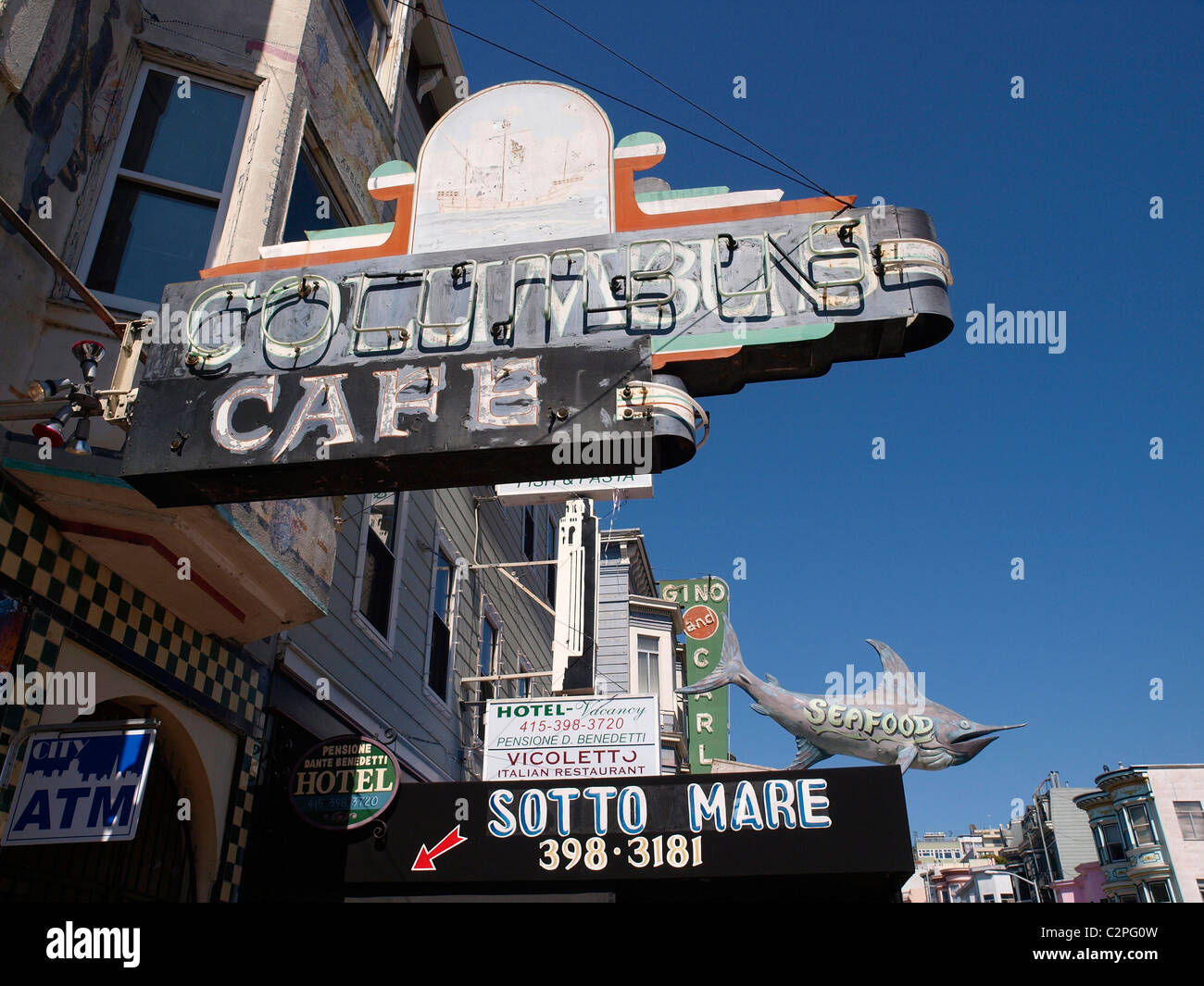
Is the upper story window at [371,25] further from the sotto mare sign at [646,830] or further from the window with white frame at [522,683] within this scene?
the window with white frame at [522,683]

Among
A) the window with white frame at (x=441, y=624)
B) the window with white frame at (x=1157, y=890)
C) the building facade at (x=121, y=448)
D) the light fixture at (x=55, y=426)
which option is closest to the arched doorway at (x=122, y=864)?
the building facade at (x=121, y=448)

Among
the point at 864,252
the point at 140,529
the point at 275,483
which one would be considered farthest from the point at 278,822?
the point at 864,252

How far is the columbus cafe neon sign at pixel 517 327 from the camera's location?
17.5ft

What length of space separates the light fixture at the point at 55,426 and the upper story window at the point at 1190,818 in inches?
2201

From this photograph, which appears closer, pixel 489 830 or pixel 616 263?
pixel 616 263

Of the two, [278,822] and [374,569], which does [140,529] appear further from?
[374,569]

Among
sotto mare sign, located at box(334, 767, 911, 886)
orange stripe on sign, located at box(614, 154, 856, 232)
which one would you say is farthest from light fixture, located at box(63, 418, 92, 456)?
sotto mare sign, located at box(334, 767, 911, 886)

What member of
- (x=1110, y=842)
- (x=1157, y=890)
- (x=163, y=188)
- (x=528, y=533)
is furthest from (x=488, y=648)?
(x=1110, y=842)

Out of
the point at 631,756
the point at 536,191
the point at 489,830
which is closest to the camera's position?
the point at 536,191

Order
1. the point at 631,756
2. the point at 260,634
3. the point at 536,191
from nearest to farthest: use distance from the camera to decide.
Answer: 1. the point at 536,191
2. the point at 260,634
3. the point at 631,756

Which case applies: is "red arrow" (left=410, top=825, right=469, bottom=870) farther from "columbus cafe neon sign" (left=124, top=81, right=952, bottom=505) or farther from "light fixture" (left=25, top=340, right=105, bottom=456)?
"light fixture" (left=25, top=340, right=105, bottom=456)

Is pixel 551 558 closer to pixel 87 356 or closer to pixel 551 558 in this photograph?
pixel 551 558

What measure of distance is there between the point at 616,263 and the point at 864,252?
1572 millimetres
